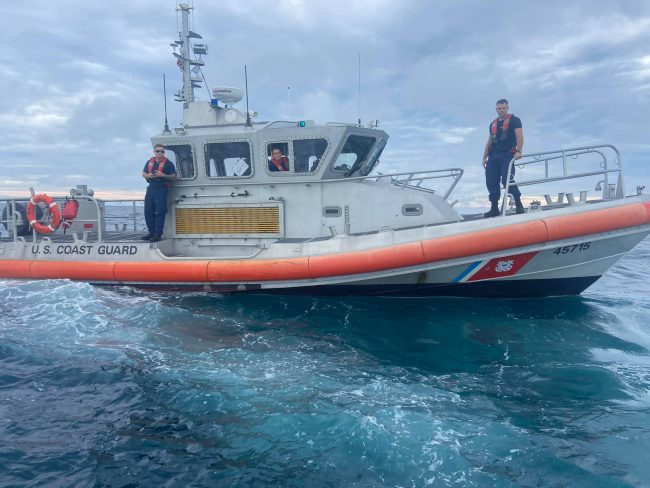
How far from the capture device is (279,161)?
293 inches

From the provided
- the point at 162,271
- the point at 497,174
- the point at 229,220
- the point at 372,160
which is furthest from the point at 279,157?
the point at 497,174

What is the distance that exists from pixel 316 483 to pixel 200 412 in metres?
1.30

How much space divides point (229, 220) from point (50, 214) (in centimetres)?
343

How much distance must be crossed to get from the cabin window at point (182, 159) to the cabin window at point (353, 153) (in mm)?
2408

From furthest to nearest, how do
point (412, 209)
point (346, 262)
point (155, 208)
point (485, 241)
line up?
point (155, 208), point (412, 209), point (346, 262), point (485, 241)

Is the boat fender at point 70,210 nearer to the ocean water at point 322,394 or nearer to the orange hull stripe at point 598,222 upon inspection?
the ocean water at point 322,394

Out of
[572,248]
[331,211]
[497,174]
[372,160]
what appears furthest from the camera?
[372,160]

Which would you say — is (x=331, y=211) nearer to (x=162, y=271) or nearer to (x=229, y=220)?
(x=229, y=220)

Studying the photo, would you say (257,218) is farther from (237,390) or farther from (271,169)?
(237,390)

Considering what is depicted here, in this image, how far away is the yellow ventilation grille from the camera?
7562mm

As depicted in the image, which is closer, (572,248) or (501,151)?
A: (572,248)

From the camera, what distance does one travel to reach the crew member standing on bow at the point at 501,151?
638 centimetres

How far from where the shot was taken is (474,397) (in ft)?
13.6

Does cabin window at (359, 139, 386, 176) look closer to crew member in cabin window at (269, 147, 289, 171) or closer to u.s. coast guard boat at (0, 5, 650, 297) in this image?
u.s. coast guard boat at (0, 5, 650, 297)
